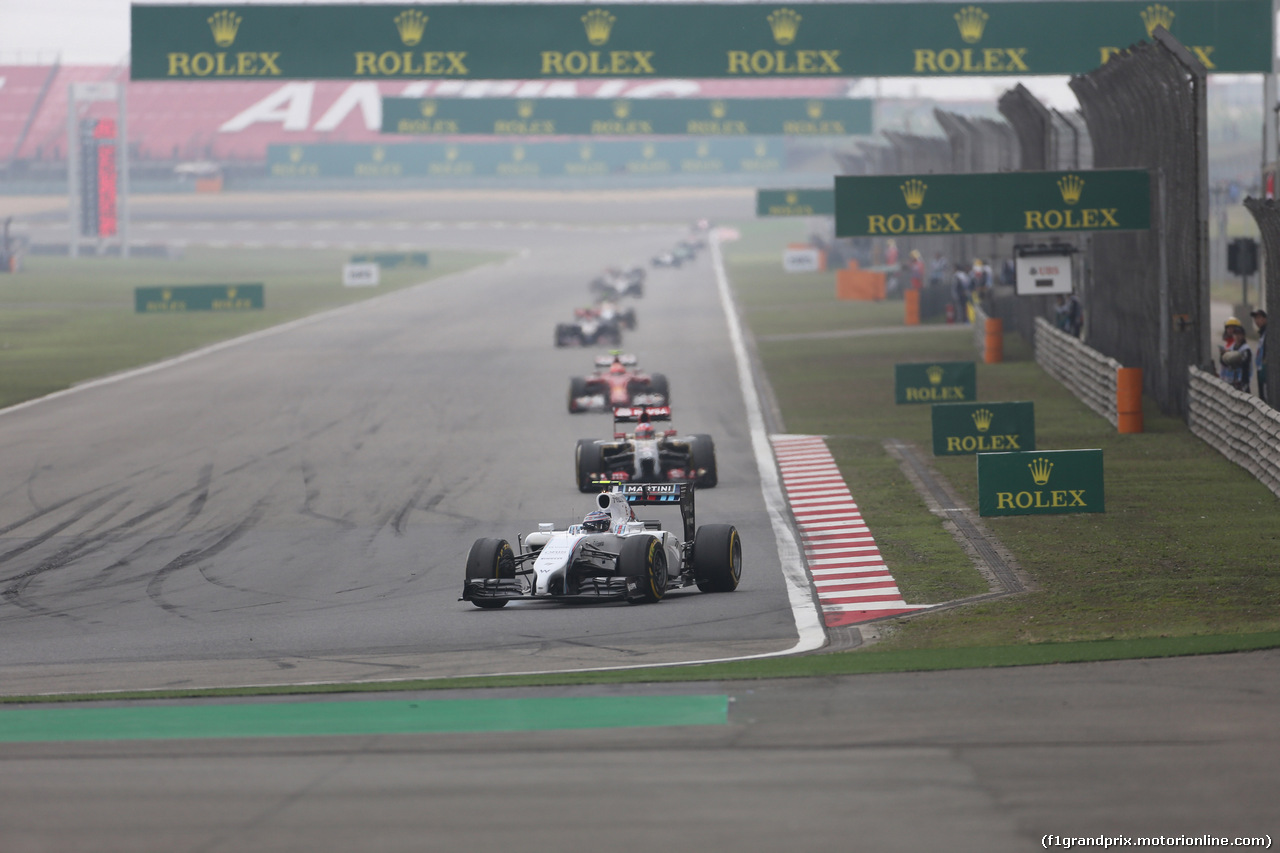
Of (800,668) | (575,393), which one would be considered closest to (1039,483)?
(800,668)

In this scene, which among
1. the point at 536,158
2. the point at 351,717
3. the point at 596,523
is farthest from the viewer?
the point at 536,158

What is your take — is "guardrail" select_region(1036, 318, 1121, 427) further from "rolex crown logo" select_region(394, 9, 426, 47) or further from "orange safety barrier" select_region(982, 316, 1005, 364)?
"rolex crown logo" select_region(394, 9, 426, 47)

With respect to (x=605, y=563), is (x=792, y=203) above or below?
above

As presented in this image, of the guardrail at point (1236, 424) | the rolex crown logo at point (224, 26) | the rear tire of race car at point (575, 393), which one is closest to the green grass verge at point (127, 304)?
the rolex crown logo at point (224, 26)

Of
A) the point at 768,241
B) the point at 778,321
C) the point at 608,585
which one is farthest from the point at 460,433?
the point at 768,241

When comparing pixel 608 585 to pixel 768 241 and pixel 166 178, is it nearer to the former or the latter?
pixel 768 241

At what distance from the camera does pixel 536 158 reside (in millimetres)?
126188

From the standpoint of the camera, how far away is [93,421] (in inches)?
1203

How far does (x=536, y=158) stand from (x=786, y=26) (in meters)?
A: 91.0

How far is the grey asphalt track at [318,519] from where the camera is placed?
13742mm

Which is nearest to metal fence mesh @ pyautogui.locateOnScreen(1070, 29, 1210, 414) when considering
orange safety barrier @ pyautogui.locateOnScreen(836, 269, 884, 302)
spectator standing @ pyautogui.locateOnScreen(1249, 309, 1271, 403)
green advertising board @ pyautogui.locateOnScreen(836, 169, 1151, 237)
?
green advertising board @ pyautogui.locateOnScreen(836, 169, 1151, 237)

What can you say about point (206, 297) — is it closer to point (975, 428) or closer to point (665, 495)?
point (975, 428)

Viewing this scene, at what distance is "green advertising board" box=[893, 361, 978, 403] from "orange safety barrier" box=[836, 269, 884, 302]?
109ft

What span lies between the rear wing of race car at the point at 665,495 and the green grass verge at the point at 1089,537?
2.27 meters
